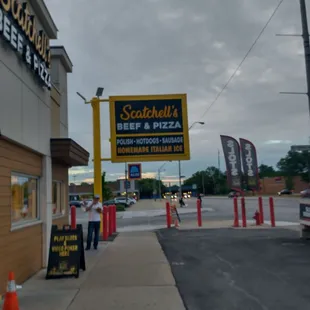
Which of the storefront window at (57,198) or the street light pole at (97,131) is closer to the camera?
the storefront window at (57,198)

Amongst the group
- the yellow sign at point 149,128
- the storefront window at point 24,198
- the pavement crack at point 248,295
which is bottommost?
the pavement crack at point 248,295

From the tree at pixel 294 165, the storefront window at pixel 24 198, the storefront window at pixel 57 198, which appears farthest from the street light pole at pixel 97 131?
the tree at pixel 294 165

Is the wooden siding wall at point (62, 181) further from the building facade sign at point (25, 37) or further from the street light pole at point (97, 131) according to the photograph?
the street light pole at point (97, 131)

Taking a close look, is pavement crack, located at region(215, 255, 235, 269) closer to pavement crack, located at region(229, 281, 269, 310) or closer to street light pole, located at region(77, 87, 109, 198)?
pavement crack, located at region(229, 281, 269, 310)

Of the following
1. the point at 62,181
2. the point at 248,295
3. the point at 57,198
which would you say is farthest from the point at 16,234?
the point at 62,181

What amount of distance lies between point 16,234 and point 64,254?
1192mm

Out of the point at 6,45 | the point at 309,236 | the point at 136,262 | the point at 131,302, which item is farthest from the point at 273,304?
the point at 309,236

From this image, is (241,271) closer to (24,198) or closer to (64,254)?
(64,254)

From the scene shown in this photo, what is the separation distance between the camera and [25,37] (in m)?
8.27

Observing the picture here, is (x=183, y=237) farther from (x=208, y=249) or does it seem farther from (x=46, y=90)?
(x=46, y=90)

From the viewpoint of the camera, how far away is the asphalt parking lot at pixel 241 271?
6883 mm

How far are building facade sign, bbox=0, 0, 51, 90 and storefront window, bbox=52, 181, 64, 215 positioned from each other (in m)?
3.44

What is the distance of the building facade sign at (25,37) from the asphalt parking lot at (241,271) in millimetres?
5076

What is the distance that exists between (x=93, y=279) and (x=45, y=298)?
5.38 feet
